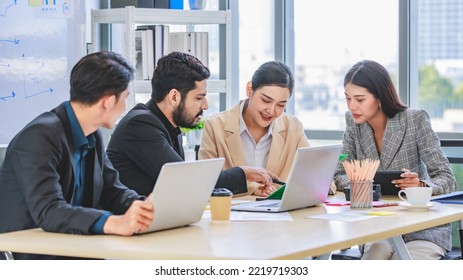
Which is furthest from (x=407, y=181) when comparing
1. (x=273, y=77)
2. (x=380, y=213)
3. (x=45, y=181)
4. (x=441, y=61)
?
(x=441, y=61)

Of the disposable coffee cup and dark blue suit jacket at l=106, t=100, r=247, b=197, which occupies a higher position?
dark blue suit jacket at l=106, t=100, r=247, b=197

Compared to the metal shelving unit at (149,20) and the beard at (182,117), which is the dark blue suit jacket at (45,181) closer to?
the beard at (182,117)

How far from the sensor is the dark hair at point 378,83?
3.68 metres

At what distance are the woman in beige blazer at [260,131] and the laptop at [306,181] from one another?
2.43 feet

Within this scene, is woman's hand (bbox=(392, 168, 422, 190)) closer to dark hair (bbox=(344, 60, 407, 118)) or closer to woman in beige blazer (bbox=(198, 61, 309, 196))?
dark hair (bbox=(344, 60, 407, 118))

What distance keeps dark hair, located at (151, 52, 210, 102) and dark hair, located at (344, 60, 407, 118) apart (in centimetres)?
76

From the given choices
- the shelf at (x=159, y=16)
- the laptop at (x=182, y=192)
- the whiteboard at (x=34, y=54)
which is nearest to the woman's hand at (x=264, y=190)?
the laptop at (x=182, y=192)

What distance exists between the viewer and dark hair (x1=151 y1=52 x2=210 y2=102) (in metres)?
3.33

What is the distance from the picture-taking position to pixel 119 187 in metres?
2.81

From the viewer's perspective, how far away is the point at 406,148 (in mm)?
3652

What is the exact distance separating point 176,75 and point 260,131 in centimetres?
69

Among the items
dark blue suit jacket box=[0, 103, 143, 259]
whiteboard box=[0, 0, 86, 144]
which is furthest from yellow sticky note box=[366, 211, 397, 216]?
whiteboard box=[0, 0, 86, 144]

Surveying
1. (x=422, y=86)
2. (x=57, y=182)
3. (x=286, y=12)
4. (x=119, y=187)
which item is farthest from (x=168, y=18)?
(x=57, y=182)

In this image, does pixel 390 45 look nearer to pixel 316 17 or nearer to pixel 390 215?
pixel 316 17
